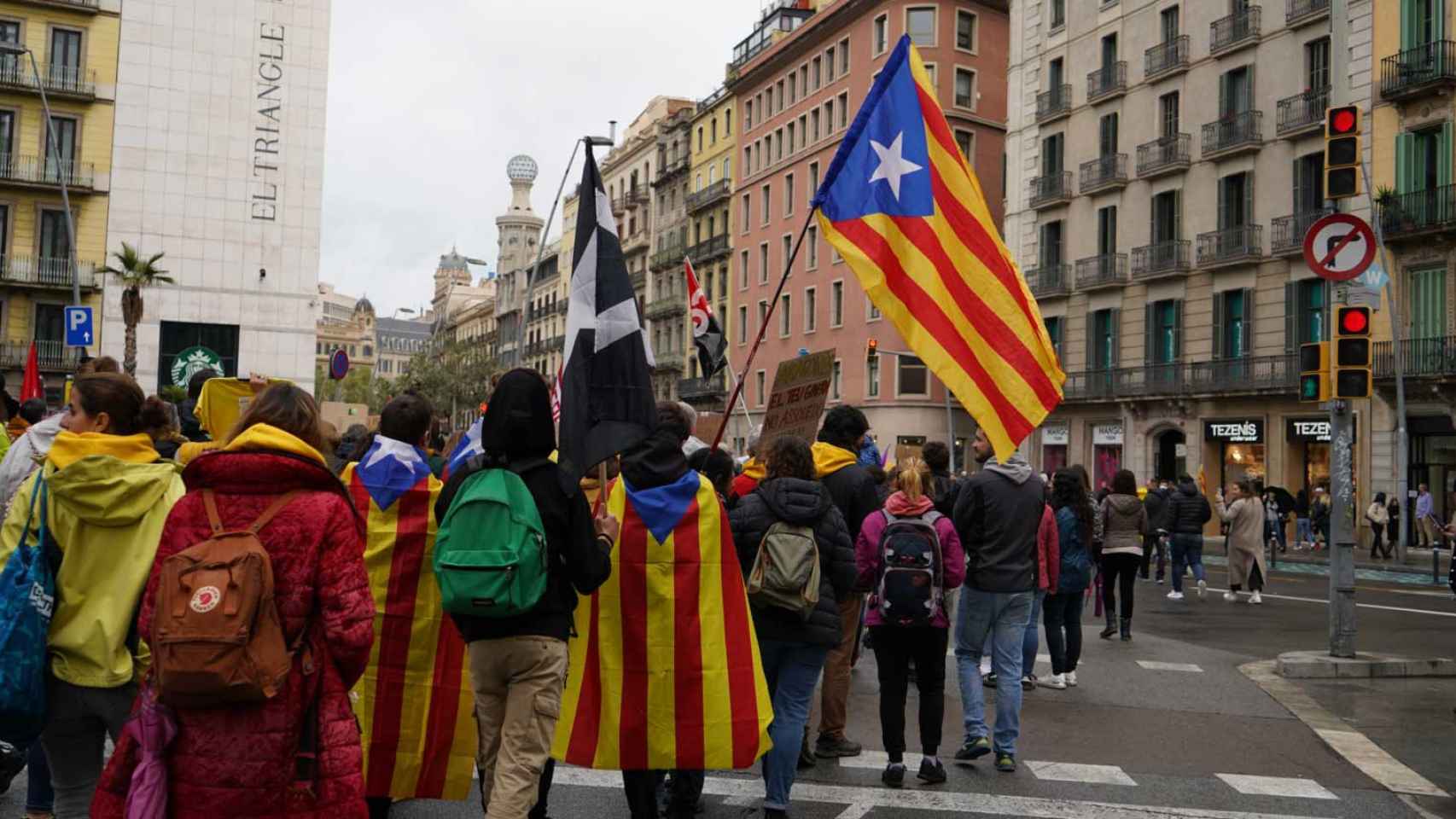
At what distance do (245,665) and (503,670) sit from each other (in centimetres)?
150

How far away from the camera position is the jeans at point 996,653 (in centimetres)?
756

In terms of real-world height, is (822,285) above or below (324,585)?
above

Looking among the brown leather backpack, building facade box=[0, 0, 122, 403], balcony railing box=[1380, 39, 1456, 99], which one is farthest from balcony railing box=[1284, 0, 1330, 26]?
building facade box=[0, 0, 122, 403]

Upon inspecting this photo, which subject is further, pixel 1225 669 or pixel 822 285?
pixel 822 285

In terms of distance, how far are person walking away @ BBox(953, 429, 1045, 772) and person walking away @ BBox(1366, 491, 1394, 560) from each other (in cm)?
2539

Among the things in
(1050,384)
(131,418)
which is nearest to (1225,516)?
(1050,384)

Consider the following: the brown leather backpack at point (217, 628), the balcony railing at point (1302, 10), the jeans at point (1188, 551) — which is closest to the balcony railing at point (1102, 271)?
the balcony railing at point (1302, 10)

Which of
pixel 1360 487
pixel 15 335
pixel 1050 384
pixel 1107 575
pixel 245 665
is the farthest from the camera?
pixel 15 335

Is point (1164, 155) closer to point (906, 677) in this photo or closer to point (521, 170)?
point (906, 677)

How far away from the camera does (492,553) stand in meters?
4.55

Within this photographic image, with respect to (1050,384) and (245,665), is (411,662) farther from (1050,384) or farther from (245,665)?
(1050,384)

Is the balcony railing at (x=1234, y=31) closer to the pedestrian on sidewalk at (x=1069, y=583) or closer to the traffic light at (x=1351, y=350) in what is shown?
the traffic light at (x=1351, y=350)

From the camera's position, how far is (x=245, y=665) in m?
3.45

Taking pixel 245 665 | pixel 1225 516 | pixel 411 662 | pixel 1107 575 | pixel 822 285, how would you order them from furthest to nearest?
pixel 822 285 → pixel 1225 516 → pixel 1107 575 → pixel 411 662 → pixel 245 665
